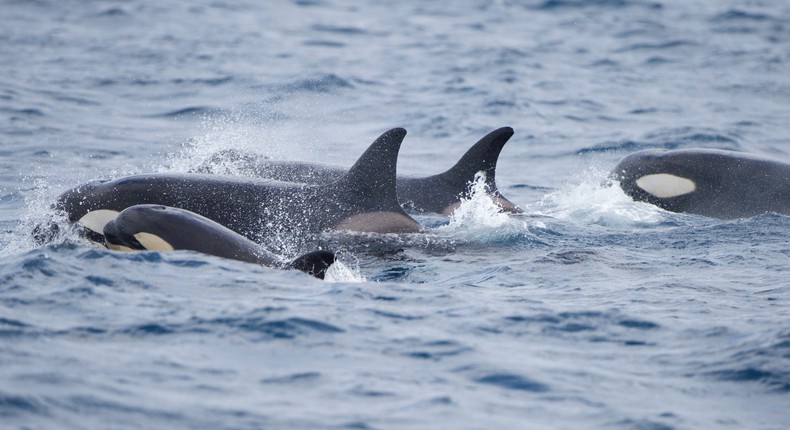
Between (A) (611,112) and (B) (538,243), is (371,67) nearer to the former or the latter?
(A) (611,112)

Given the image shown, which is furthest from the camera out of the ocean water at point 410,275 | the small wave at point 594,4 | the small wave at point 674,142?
the small wave at point 594,4

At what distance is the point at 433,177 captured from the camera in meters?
12.7

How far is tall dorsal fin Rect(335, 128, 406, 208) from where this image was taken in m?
10.4

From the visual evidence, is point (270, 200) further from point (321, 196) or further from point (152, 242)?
point (152, 242)

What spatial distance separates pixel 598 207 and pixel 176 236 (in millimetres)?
5765

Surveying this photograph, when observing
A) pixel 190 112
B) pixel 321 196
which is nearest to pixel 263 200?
pixel 321 196

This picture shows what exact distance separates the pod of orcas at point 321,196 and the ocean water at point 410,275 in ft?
0.90

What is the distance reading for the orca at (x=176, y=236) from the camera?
909 cm

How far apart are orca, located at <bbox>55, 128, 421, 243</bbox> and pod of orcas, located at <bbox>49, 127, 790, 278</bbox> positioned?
0.01 m

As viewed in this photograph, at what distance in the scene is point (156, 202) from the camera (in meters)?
10.4

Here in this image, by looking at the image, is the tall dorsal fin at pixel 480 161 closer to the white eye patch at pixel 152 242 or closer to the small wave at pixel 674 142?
the white eye patch at pixel 152 242

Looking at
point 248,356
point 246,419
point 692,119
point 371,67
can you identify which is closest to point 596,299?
point 248,356

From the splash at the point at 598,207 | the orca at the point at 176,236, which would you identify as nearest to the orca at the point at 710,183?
the splash at the point at 598,207

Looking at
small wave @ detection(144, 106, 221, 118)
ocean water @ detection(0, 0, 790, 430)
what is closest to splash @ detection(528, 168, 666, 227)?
ocean water @ detection(0, 0, 790, 430)
